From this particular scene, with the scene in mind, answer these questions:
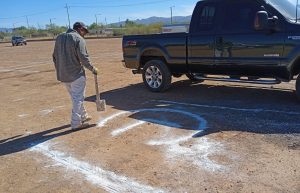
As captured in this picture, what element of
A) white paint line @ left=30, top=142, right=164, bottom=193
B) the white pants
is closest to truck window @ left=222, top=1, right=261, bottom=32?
the white pants

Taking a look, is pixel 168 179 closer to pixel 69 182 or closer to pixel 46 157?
pixel 69 182

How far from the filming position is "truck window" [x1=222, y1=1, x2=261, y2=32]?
8172mm

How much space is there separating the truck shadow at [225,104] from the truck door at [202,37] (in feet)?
2.76

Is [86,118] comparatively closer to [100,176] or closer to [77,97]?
[77,97]

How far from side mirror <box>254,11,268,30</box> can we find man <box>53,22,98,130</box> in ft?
10.8

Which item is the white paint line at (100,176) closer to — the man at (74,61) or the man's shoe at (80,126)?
the man's shoe at (80,126)

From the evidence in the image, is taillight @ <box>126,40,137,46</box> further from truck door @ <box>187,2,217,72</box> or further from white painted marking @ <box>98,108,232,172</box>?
white painted marking @ <box>98,108,232,172</box>

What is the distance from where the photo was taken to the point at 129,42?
10.5 metres

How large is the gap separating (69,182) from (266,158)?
255 centimetres

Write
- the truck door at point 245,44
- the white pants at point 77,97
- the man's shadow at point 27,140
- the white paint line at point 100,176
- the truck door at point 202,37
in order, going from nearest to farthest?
the white paint line at point 100,176
the man's shadow at point 27,140
the white pants at point 77,97
the truck door at point 245,44
the truck door at point 202,37

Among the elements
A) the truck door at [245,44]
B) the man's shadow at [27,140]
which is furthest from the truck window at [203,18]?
the man's shadow at [27,140]

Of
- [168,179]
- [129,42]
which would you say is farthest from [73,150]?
[129,42]

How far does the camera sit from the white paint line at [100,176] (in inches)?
181

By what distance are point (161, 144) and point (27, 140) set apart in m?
2.37
